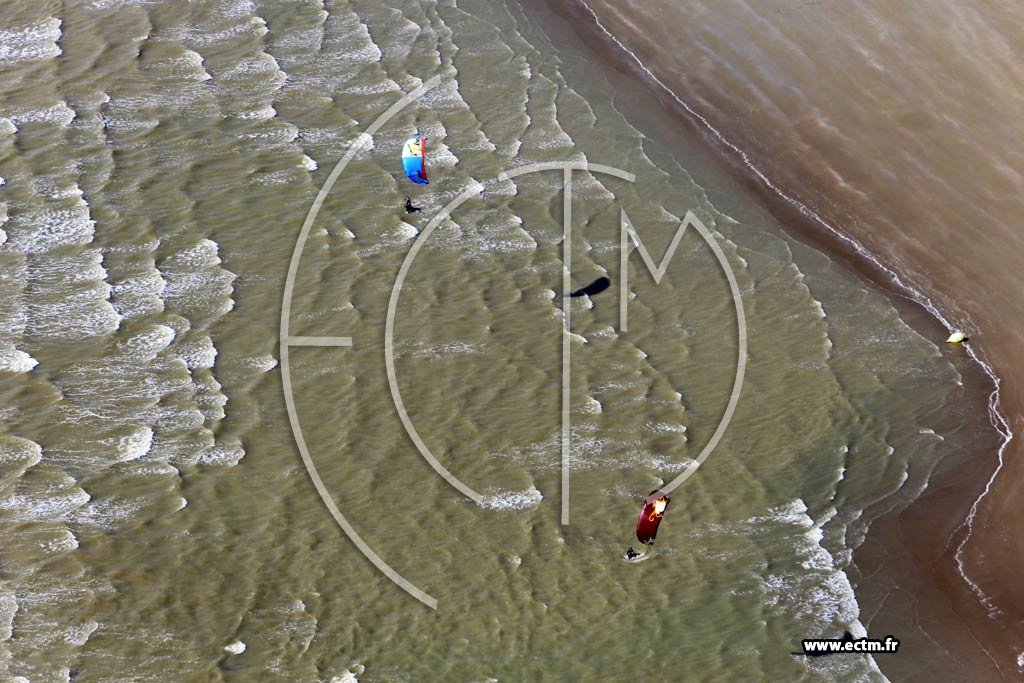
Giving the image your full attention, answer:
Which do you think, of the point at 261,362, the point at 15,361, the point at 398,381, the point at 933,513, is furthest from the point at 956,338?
the point at 15,361

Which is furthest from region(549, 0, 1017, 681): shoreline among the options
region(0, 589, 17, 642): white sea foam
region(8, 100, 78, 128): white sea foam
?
region(8, 100, 78, 128): white sea foam

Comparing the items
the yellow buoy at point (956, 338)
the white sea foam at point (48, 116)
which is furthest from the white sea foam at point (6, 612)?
the yellow buoy at point (956, 338)

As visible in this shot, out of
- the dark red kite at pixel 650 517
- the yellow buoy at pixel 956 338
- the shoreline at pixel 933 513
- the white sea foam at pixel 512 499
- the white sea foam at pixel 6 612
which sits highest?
the yellow buoy at pixel 956 338

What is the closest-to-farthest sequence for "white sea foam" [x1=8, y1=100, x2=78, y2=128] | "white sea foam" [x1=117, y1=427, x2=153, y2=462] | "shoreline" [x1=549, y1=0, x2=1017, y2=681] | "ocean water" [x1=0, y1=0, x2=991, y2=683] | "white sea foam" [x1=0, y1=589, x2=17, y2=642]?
"white sea foam" [x1=0, y1=589, x2=17, y2=642]
"ocean water" [x1=0, y1=0, x2=991, y2=683]
"shoreline" [x1=549, y1=0, x2=1017, y2=681]
"white sea foam" [x1=117, y1=427, x2=153, y2=462]
"white sea foam" [x1=8, y1=100, x2=78, y2=128]

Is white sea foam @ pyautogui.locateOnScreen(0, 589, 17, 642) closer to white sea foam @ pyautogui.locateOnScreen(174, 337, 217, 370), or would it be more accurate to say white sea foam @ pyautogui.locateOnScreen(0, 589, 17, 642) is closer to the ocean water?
the ocean water

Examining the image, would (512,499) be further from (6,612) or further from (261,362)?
(6,612)

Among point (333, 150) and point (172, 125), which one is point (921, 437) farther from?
point (172, 125)

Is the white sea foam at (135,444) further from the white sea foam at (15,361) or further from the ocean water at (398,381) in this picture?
the white sea foam at (15,361)
